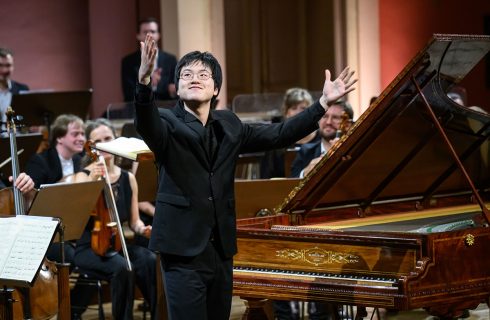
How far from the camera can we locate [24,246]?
3.70 m

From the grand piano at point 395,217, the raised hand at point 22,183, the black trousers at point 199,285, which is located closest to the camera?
the black trousers at point 199,285

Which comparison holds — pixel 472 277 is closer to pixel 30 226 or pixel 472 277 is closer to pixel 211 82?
pixel 211 82

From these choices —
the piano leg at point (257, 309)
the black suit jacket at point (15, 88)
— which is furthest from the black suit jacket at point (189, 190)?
the black suit jacket at point (15, 88)

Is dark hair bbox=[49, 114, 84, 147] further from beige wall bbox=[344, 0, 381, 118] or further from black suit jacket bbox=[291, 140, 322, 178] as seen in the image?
beige wall bbox=[344, 0, 381, 118]

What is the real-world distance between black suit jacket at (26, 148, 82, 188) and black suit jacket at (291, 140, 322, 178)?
1214mm

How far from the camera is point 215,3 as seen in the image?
311 inches

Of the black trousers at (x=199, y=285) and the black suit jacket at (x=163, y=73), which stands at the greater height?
the black suit jacket at (x=163, y=73)

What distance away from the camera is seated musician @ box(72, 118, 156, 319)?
198 inches

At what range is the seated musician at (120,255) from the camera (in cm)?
504

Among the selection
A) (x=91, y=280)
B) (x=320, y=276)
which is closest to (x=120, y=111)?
(x=91, y=280)

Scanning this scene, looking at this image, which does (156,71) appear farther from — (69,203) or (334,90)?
(334,90)

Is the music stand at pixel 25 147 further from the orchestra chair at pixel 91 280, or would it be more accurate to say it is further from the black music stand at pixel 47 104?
the black music stand at pixel 47 104

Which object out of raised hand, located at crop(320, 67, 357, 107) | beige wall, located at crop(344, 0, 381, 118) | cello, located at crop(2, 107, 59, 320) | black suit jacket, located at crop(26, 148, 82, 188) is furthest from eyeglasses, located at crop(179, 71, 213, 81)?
beige wall, located at crop(344, 0, 381, 118)

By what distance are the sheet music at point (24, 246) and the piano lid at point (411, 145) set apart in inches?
37.3
